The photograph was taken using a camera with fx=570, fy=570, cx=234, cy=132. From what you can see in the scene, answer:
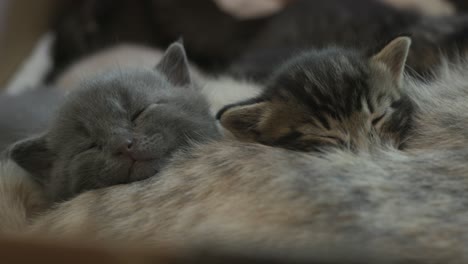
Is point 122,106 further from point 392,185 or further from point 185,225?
point 392,185

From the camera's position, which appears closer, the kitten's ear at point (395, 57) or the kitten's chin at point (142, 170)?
the kitten's chin at point (142, 170)

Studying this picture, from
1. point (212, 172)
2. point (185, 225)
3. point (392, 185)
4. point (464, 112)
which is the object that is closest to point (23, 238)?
point (185, 225)

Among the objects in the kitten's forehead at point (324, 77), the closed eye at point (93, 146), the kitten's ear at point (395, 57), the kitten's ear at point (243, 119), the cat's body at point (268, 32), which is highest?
the cat's body at point (268, 32)

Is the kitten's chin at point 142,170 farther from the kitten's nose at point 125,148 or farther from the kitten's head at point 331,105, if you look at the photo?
the kitten's head at point 331,105

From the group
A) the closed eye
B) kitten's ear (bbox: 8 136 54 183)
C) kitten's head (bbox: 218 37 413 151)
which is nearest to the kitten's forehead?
kitten's head (bbox: 218 37 413 151)

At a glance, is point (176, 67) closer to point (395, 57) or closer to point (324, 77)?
point (324, 77)

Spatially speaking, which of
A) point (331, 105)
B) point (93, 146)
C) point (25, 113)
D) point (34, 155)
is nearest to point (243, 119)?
point (331, 105)

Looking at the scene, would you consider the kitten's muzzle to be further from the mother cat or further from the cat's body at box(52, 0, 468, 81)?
the cat's body at box(52, 0, 468, 81)

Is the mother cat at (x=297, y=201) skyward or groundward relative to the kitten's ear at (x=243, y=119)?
groundward

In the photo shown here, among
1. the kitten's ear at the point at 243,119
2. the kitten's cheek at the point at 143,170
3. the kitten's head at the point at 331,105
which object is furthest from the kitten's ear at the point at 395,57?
the kitten's cheek at the point at 143,170
